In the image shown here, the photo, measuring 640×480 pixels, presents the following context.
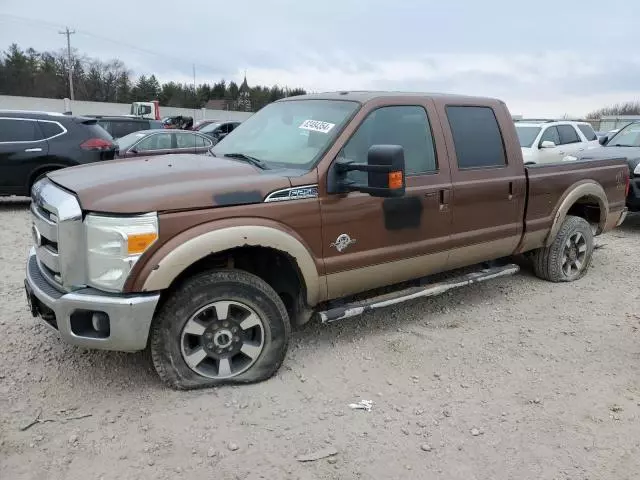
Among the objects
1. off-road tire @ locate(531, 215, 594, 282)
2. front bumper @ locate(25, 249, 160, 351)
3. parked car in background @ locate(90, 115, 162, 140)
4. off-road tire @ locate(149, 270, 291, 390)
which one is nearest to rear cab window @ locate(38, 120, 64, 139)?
parked car in background @ locate(90, 115, 162, 140)

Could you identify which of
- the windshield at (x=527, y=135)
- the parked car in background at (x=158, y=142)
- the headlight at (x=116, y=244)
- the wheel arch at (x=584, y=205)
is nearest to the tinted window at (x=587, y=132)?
the windshield at (x=527, y=135)

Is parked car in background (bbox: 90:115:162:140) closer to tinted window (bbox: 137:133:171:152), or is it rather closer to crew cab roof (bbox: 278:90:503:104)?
tinted window (bbox: 137:133:171:152)

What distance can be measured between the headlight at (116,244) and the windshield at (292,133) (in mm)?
1171

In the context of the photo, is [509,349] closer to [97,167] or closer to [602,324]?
[602,324]

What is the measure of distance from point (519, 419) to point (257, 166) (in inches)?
90.6

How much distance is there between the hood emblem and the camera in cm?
380

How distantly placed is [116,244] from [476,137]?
122 inches

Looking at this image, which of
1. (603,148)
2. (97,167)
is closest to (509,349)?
(97,167)

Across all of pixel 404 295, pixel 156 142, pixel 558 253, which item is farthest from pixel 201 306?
pixel 156 142

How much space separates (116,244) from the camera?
3043 millimetres

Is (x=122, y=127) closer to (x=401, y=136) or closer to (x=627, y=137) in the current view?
(x=627, y=137)

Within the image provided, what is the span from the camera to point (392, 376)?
3789 mm

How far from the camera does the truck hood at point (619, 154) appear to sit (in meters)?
8.82

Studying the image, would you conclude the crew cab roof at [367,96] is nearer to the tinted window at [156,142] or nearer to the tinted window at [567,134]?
the tinted window at [156,142]
